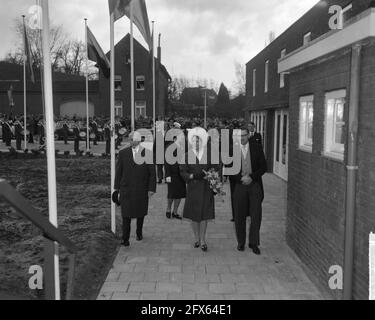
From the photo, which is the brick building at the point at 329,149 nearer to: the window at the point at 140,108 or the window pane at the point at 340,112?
the window pane at the point at 340,112

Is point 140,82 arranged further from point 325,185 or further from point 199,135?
point 325,185

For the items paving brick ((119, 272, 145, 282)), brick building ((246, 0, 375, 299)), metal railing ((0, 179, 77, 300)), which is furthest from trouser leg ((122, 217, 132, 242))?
metal railing ((0, 179, 77, 300))

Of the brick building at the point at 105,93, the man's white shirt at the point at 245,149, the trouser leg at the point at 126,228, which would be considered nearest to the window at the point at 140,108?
the brick building at the point at 105,93

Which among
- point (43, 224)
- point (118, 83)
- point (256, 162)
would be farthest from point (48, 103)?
point (118, 83)

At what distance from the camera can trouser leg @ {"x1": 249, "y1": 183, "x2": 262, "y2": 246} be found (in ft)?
23.2

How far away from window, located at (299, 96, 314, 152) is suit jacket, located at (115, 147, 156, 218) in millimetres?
2522

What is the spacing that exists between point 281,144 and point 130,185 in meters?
9.23

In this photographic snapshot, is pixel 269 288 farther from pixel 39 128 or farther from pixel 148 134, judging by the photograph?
pixel 39 128

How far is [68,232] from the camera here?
808 cm

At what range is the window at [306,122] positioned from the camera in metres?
6.55

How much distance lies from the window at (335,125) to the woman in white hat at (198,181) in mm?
2062

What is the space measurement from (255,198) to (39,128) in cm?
2565

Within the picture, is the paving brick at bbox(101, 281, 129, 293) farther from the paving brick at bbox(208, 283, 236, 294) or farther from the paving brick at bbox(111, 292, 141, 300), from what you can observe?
the paving brick at bbox(208, 283, 236, 294)
